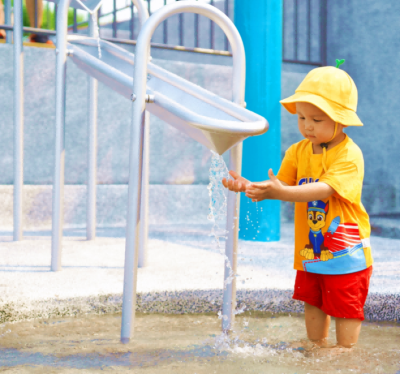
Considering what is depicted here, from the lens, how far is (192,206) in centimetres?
487

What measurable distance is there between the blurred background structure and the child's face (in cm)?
287

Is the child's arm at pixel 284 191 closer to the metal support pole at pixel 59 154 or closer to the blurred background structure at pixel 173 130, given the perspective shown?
the metal support pole at pixel 59 154

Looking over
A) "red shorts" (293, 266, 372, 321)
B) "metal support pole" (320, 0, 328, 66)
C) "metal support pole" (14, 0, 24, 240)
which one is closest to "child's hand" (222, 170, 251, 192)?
"red shorts" (293, 266, 372, 321)

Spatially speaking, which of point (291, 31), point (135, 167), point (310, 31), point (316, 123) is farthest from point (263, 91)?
point (291, 31)

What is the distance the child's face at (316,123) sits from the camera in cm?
168

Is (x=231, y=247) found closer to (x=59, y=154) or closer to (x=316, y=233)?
(x=316, y=233)

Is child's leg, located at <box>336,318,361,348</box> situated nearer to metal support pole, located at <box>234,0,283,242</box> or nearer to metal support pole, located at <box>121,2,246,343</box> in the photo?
metal support pole, located at <box>121,2,246,343</box>

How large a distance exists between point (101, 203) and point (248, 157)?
1.46 meters

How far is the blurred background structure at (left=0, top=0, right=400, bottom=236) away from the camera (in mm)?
4332

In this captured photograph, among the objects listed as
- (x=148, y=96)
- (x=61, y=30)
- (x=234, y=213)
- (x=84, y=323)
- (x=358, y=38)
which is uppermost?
(x=358, y=38)

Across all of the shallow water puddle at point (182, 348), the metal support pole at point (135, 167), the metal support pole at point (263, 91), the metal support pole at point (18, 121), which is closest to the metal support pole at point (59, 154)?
the shallow water puddle at point (182, 348)

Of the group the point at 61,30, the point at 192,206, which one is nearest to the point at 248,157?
the point at 192,206

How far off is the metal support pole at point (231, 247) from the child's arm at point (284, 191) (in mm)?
311

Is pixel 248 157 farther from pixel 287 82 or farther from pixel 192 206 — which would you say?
pixel 287 82
